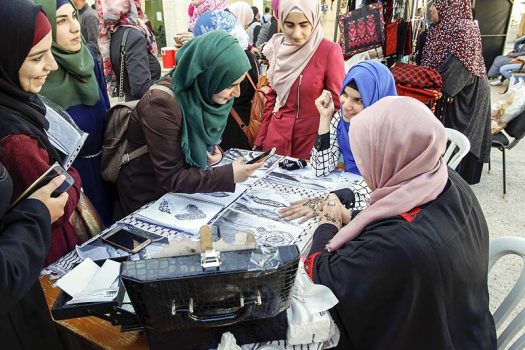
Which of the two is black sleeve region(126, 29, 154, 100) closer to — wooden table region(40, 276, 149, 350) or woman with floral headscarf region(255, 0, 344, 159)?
woman with floral headscarf region(255, 0, 344, 159)

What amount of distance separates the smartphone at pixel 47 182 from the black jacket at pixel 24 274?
2cm

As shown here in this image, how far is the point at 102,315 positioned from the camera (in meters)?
0.89

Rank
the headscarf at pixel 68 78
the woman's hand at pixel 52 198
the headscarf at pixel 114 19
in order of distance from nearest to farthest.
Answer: the woman's hand at pixel 52 198, the headscarf at pixel 68 78, the headscarf at pixel 114 19

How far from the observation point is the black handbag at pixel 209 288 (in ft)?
2.43

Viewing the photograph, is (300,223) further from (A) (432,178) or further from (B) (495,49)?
(B) (495,49)

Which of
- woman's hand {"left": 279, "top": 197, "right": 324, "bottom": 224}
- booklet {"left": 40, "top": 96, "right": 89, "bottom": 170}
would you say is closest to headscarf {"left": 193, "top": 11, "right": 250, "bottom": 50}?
booklet {"left": 40, "top": 96, "right": 89, "bottom": 170}

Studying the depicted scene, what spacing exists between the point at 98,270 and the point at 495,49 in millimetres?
7872

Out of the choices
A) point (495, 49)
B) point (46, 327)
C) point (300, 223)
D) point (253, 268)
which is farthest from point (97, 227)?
point (495, 49)

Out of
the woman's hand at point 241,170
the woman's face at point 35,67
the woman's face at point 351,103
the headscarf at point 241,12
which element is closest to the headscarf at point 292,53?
the woman's face at point 351,103

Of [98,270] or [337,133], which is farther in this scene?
[337,133]

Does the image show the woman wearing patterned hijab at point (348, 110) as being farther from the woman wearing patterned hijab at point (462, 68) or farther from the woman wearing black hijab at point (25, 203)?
the woman wearing patterned hijab at point (462, 68)

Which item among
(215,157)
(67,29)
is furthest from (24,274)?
(67,29)

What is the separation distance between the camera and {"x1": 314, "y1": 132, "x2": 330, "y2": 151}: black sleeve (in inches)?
74.0

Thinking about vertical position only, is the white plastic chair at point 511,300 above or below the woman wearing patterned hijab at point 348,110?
below
